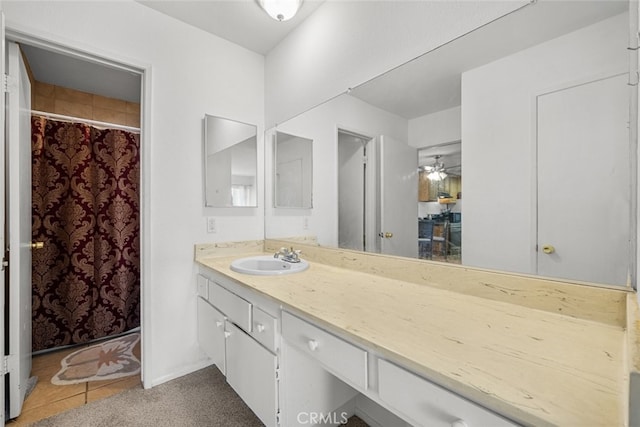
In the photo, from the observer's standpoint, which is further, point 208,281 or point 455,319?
point 208,281

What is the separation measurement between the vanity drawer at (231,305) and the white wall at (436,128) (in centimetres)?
111

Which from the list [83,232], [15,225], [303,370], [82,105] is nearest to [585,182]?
[303,370]

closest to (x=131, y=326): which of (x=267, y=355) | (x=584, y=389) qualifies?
(x=267, y=355)

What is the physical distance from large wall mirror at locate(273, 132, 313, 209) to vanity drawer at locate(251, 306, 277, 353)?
0.92 m

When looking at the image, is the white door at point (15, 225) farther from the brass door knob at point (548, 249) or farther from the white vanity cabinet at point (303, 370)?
the brass door knob at point (548, 249)

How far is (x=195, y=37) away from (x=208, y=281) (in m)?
1.69

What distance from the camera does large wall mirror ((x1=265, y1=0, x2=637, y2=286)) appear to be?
83 cm

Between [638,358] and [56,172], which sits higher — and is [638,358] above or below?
below

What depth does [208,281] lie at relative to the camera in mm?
1770

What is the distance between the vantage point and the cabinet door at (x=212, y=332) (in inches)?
62.4

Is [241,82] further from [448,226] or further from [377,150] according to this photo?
[448,226]

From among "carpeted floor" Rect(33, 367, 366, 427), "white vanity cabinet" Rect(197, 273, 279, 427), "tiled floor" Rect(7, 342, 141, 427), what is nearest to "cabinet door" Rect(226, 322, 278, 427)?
"white vanity cabinet" Rect(197, 273, 279, 427)

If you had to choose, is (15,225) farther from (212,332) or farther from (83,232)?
(212,332)

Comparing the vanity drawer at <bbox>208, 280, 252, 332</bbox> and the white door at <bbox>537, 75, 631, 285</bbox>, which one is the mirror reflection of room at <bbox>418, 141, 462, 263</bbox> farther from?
the vanity drawer at <bbox>208, 280, 252, 332</bbox>
